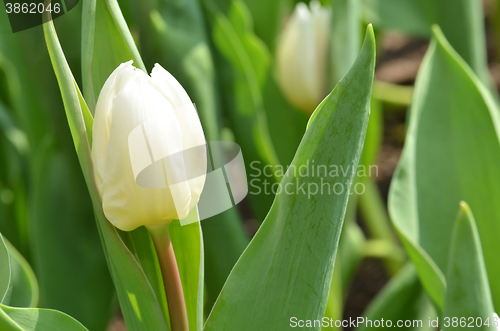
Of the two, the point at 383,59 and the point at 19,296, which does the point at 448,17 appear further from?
the point at 383,59

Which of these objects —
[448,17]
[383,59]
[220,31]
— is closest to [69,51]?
[220,31]

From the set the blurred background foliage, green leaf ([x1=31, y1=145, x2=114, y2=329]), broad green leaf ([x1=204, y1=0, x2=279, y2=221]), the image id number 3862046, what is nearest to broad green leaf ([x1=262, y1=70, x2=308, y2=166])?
the blurred background foliage

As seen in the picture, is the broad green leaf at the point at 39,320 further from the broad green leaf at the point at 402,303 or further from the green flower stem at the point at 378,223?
the green flower stem at the point at 378,223

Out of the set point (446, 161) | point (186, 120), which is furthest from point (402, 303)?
point (186, 120)

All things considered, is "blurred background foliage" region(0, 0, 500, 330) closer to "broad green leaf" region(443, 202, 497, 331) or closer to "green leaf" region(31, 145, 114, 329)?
"green leaf" region(31, 145, 114, 329)

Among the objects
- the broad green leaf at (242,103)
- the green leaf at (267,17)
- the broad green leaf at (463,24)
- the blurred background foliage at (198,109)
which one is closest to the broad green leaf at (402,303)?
the blurred background foliage at (198,109)
